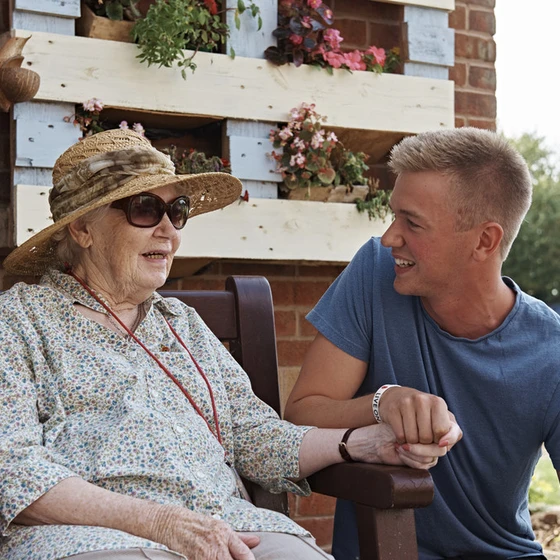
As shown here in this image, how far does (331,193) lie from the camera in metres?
3.61

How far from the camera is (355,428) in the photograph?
2.12 m

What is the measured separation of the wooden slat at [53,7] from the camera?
3.11 metres

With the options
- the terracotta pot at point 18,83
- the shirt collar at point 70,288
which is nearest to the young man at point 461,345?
the shirt collar at point 70,288

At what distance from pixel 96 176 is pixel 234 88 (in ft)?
4.47

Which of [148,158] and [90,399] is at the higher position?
[148,158]

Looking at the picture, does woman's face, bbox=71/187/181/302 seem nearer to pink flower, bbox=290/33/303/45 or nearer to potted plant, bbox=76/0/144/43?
potted plant, bbox=76/0/144/43

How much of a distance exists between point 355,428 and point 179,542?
0.53 m

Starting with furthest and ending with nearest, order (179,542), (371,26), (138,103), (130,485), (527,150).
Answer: (527,150) < (371,26) < (138,103) < (130,485) < (179,542)

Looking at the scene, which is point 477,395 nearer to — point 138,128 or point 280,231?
point 280,231

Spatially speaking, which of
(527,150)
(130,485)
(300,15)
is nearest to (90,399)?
(130,485)

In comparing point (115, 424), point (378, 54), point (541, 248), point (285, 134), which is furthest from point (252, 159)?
point (541, 248)

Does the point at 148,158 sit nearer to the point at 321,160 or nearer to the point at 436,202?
the point at 436,202

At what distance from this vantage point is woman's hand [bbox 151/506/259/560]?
1748 mm

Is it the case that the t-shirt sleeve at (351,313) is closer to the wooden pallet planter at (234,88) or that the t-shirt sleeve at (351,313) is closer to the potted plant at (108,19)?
the wooden pallet planter at (234,88)
